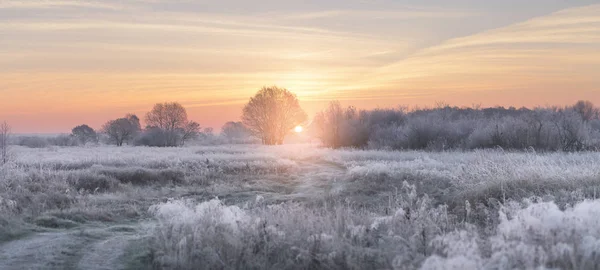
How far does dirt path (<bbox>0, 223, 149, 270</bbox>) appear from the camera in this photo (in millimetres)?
9586

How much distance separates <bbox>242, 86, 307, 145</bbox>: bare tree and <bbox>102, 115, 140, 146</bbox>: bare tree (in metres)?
20.2

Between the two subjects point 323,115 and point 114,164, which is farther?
point 323,115

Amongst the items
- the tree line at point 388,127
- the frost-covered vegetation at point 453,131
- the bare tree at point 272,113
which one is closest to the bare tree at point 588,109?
the tree line at point 388,127

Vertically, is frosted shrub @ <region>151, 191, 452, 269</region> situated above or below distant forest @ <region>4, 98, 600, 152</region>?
below

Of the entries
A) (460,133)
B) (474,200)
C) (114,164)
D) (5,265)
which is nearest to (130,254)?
(5,265)

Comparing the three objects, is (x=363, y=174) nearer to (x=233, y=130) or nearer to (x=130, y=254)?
(x=130, y=254)

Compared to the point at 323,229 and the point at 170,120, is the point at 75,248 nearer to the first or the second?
the point at 323,229

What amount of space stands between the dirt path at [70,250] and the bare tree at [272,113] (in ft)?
198

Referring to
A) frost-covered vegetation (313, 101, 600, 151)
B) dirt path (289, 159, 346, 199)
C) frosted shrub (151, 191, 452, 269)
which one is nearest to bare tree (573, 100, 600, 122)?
frost-covered vegetation (313, 101, 600, 151)

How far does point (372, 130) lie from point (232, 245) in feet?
165

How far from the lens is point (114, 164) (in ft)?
100

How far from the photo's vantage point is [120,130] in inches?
3317

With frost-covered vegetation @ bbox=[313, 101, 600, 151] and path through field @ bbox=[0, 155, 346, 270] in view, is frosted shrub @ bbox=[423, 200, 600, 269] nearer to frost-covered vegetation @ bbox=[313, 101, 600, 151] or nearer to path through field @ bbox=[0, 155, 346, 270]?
path through field @ bbox=[0, 155, 346, 270]

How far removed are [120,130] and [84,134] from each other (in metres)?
15.8
